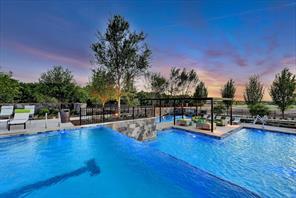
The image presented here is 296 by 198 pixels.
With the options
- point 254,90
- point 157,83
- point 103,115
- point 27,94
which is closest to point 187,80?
point 157,83

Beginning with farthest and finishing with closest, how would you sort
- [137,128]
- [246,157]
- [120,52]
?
1. [120,52]
2. [137,128]
3. [246,157]

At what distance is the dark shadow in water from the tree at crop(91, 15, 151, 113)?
8968 mm

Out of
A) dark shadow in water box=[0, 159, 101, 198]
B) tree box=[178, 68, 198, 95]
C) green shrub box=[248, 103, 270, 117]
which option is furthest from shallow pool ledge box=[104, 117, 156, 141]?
tree box=[178, 68, 198, 95]

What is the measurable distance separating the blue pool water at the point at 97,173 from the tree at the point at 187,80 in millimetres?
27627

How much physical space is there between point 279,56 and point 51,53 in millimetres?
21220

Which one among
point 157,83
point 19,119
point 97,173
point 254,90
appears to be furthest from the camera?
point 157,83

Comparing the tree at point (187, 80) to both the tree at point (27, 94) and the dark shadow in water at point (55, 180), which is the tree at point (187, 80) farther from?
the dark shadow in water at point (55, 180)

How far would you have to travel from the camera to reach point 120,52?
12844 millimetres

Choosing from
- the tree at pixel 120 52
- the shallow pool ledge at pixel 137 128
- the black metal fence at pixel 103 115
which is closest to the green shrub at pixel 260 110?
the black metal fence at pixel 103 115

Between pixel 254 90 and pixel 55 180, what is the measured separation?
27693 millimetres

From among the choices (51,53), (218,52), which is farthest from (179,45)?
(51,53)

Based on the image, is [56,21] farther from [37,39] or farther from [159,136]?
[159,136]

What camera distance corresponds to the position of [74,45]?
13.7m

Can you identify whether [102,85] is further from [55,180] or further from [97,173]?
[55,180]
